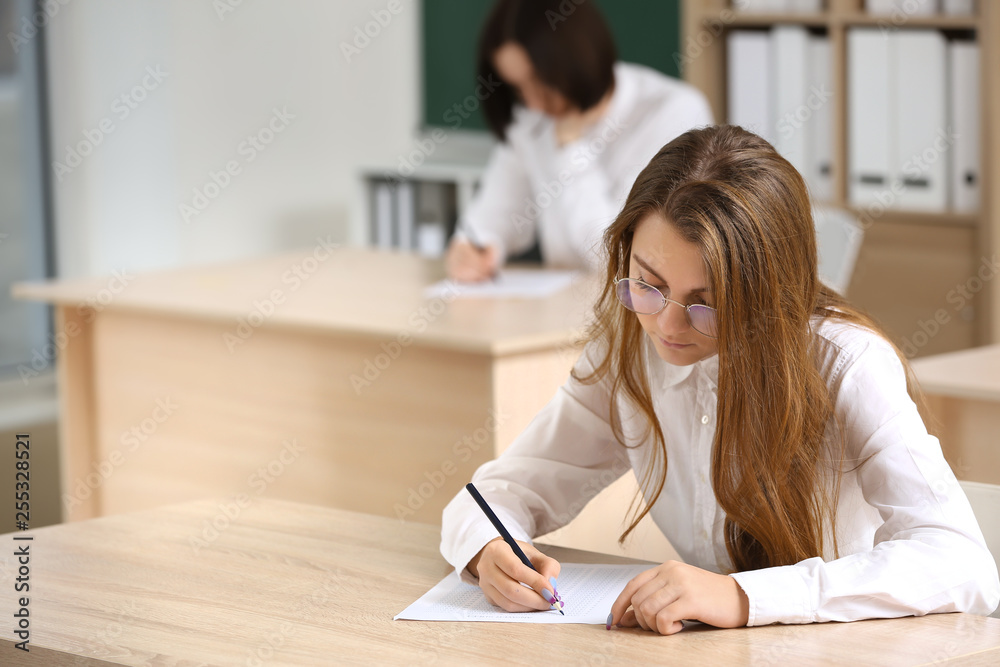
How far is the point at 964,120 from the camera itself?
3.10m

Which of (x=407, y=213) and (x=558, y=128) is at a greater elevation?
(x=558, y=128)

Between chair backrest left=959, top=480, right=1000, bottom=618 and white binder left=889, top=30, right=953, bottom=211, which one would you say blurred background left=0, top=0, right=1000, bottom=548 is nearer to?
white binder left=889, top=30, right=953, bottom=211

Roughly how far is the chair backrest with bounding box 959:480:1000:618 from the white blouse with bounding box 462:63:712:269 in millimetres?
1449

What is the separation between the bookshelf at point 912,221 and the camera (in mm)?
3053

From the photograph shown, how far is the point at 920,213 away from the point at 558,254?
1.02 meters

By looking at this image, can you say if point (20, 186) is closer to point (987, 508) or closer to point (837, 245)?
point (837, 245)

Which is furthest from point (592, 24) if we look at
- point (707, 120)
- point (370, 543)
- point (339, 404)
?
point (370, 543)

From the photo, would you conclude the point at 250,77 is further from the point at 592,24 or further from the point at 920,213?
the point at 920,213

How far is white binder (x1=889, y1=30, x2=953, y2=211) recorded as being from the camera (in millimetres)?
3113

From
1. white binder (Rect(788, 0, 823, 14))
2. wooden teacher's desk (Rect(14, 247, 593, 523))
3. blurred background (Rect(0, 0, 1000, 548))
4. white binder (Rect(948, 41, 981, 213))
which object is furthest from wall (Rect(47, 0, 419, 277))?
white binder (Rect(948, 41, 981, 213))

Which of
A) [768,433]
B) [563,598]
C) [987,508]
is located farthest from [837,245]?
[563,598]

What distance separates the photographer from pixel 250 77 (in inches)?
194

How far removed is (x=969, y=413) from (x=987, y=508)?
28.1 inches

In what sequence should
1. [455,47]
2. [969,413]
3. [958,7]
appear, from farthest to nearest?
[455,47] → [958,7] → [969,413]
